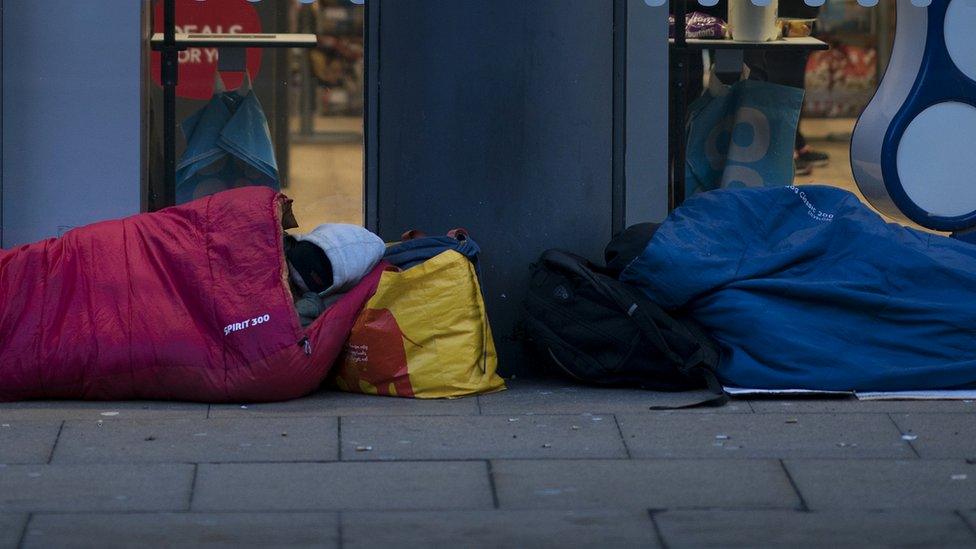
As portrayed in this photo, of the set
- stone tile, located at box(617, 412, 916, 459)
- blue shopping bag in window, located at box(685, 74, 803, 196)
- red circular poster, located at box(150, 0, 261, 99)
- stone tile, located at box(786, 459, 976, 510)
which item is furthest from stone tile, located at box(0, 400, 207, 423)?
blue shopping bag in window, located at box(685, 74, 803, 196)

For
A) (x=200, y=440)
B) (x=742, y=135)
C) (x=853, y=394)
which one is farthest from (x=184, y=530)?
(x=742, y=135)

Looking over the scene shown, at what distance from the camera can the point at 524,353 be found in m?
6.28

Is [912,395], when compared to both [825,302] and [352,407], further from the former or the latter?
[352,407]

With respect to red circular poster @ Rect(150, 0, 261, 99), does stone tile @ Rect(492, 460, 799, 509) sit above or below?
below

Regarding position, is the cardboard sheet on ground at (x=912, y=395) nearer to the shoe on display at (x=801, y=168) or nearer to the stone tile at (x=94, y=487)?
the shoe on display at (x=801, y=168)

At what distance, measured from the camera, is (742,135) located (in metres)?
7.09

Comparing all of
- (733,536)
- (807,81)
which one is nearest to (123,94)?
(807,81)

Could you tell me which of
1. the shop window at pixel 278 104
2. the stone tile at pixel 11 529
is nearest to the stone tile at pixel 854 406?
the shop window at pixel 278 104

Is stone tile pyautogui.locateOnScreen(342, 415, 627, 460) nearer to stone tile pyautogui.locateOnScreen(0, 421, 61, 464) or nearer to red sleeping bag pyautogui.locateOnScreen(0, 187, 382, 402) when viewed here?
red sleeping bag pyautogui.locateOnScreen(0, 187, 382, 402)

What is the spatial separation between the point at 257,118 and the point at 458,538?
10.5 ft

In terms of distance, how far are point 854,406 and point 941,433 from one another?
447 mm

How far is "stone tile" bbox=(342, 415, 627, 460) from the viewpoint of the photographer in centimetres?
500

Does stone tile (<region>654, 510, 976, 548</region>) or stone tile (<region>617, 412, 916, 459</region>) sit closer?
stone tile (<region>654, 510, 976, 548</region>)

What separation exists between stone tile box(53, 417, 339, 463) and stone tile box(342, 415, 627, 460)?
0.37ft
